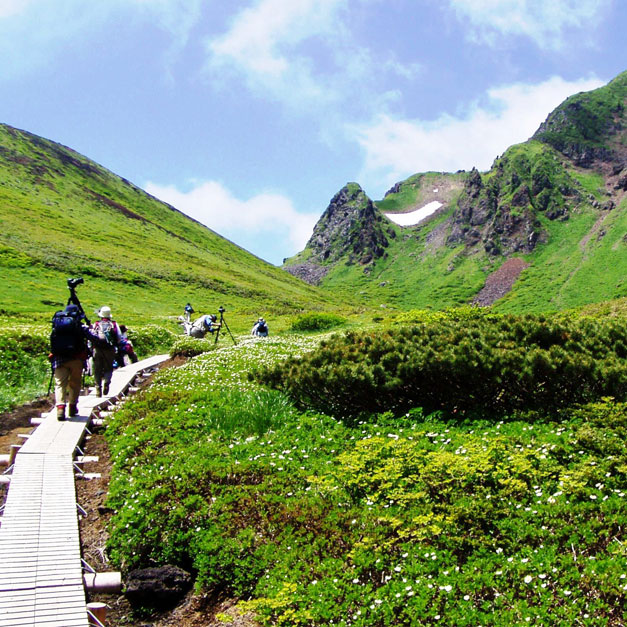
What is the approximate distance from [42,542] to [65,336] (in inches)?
224

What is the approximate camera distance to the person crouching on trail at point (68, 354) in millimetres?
10688

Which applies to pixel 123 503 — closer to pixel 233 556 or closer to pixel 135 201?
pixel 233 556

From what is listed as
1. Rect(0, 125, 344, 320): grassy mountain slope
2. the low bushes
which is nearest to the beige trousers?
the low bushes

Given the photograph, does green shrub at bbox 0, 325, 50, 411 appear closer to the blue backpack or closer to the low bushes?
the blue backpack

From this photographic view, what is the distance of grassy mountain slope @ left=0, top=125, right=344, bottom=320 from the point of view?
A: 189 ft

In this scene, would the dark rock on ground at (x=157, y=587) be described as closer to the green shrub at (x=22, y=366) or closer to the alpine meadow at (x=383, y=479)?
the alpine meadow at (x=383, y=479)

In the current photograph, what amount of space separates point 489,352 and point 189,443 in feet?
20.6

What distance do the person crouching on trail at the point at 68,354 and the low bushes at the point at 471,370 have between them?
4.92 m

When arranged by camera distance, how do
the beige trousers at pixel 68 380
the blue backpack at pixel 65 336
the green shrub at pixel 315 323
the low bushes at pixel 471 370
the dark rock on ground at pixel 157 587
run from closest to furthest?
the dark rock on ground at pixel 157 587
the low bushes at pixel 471 370
the blue backpack at pixel 65 336
the beige trousers at pixel 68 380
the green shrub at pixel 315 323

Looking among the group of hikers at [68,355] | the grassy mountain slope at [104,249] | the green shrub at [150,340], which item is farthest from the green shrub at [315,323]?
the group of hikers at [68,355]

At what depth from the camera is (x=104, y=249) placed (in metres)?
91.7

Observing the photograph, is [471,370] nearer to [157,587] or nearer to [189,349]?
[157,587]

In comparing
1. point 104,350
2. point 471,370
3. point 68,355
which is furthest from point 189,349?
point 471,370

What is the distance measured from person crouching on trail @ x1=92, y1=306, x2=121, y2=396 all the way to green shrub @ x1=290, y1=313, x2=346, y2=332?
2078cm
